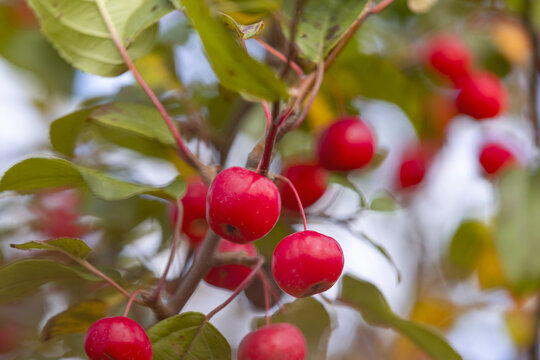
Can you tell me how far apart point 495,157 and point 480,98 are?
0.59 feet

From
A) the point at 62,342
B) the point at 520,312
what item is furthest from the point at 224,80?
the point at 520,312

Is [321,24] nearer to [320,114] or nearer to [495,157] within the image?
[320,114]

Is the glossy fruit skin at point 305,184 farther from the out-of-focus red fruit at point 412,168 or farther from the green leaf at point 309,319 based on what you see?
the out-of-focus red fruit at point 412,168

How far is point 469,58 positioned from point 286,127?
1.07 meters

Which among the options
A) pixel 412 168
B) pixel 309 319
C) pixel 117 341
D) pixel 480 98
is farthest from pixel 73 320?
pixel 480 98

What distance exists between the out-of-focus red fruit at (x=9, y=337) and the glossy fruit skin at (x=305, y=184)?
0.69 m

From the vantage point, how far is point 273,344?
71 cm

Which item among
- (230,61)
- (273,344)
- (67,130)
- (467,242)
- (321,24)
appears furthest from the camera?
(467,242)

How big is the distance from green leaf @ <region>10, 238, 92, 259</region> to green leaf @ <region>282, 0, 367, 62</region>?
409 millimetres

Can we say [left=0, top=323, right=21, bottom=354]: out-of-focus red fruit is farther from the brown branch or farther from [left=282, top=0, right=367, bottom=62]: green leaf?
[left=282, top=0, right=367, bottom=62]: green leaf

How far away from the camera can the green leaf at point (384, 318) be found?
82 centimetres

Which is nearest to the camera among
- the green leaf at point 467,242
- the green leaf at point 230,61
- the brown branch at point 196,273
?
the green leaf at point 230,61

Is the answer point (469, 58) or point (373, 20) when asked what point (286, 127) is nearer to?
point (373, 20)

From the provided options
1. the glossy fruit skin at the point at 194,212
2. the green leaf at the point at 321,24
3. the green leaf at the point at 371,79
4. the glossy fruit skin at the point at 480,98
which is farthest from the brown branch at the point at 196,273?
the glossy fruit skin at the point at 480,98
